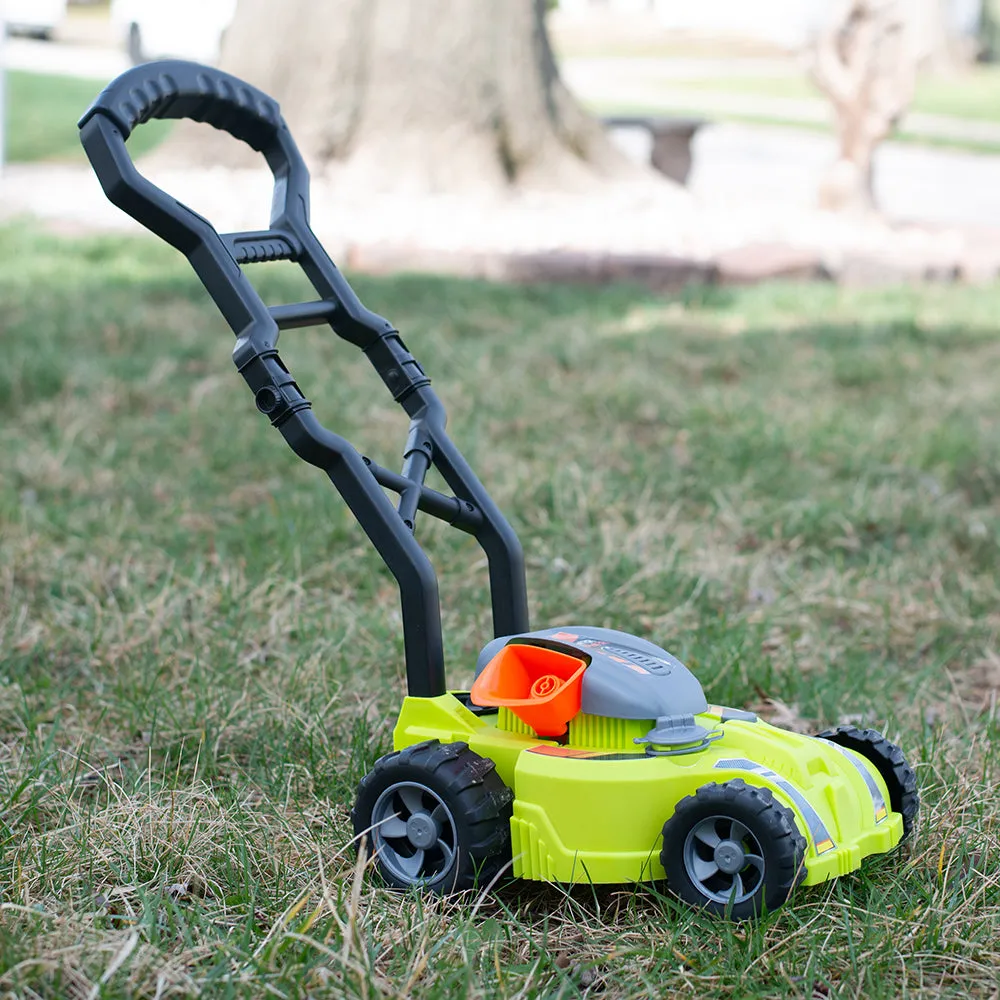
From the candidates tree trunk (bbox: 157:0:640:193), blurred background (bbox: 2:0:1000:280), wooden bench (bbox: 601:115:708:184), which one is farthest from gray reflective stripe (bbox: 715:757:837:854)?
wooden bench (bbox: 601:115:708:184)

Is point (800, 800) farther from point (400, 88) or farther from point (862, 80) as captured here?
point (862, 80)

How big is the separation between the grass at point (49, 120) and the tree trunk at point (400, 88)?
7.35 ft

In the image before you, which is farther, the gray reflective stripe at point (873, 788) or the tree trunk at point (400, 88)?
the tree trunk at point (400, 88)

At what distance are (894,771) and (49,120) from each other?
1483 centimetres

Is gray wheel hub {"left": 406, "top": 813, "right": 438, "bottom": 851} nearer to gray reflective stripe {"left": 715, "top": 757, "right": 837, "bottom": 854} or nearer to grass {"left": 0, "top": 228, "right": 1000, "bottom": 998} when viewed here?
grass {"left": 0, "top": 228, "right": 1000, "bottom": 998}

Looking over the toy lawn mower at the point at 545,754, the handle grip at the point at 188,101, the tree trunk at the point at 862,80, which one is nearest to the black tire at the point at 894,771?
the toy lawn mower at the point at 545,754

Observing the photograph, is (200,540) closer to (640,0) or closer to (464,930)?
(464,930)

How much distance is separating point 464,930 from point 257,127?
1411 mm

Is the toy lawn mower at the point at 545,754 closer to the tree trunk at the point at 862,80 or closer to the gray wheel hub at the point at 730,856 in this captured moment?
the gray wheel hub at the point at 730,856

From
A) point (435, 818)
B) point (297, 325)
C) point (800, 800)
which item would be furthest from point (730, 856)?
point (297, 325)

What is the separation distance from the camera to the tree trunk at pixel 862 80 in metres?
9.55

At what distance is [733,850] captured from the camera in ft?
6.06

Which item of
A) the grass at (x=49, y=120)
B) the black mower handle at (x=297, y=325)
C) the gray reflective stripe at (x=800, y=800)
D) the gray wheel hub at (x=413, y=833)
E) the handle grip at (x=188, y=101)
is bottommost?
the grass at (x=49, y=120)

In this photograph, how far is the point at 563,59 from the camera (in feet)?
111
